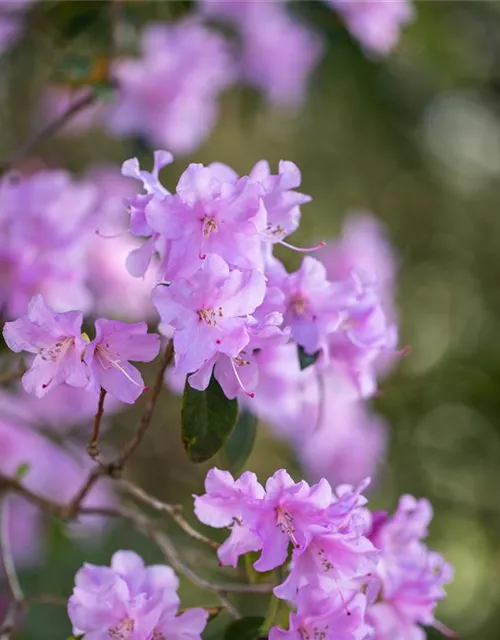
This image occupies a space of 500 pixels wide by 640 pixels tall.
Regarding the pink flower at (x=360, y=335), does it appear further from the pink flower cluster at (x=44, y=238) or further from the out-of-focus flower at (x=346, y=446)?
the out-of-focus flower at (x=346, y=446)

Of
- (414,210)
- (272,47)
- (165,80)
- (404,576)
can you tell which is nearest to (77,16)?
(165,80)

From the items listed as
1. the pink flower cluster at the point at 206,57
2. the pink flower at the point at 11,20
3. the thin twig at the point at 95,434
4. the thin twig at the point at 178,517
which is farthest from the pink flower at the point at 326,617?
the pink flower at the point at 11,20

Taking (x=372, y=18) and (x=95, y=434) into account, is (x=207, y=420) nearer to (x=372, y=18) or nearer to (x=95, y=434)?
(x=95, y=434)

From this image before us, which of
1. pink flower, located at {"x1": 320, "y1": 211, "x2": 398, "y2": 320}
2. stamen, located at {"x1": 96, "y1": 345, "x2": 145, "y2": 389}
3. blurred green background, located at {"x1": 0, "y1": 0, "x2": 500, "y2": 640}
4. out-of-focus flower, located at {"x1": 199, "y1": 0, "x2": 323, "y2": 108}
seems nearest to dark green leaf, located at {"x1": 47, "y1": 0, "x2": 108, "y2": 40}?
blurred green background, located at {"x1": 0, "y1": 0, "x2": 500, "y2": 640}

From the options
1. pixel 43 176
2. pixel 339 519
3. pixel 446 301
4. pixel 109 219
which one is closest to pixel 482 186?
pixel 446 301

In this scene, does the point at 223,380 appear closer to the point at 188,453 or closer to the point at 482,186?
the point at 188,453
